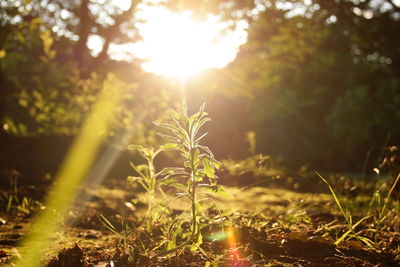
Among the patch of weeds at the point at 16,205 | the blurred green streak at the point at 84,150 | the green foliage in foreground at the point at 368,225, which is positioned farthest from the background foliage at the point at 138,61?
the patch of weeds at the point at 16,205

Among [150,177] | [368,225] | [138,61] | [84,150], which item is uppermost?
[138,61]

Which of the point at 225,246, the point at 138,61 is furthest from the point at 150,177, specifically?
the point at 138,61

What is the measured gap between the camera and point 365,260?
127 cm

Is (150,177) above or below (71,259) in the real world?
above

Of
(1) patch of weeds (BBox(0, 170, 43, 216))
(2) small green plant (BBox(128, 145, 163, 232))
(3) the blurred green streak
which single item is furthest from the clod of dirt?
(3) the blurred green streak

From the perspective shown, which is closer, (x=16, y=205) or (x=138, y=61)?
(x=16, y=205)

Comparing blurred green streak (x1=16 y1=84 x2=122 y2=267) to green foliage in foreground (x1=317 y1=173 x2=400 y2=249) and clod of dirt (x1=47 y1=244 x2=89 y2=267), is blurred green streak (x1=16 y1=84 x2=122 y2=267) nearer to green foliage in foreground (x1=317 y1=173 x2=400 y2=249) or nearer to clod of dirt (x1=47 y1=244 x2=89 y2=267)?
clod of dirt (x1=47 y1=244 x2=89 y2=267)

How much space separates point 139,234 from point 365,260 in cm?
101

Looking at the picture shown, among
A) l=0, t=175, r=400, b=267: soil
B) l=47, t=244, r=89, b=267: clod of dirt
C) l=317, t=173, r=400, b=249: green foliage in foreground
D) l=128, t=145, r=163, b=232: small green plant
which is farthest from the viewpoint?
l=128, t=145, r=163, b=232: small green plant

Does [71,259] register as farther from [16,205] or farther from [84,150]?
[84,150]

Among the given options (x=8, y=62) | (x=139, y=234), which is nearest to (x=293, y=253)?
(x=139, y=234)

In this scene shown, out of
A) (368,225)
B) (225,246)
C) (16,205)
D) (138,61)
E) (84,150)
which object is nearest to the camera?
(225,246)

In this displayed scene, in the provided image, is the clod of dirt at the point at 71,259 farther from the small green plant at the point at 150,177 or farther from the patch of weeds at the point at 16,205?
the patch of weeds at the point at 16,205

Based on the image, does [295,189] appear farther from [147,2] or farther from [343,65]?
[343,65]
